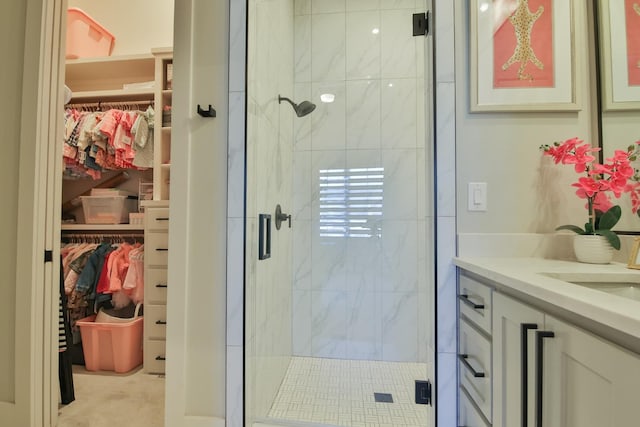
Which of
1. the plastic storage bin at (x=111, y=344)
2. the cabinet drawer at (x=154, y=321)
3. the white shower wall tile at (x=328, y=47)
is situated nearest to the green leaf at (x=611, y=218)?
the white shower wall tile at (x=328, y=47)

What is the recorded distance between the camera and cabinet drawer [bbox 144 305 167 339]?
2123 millimetres

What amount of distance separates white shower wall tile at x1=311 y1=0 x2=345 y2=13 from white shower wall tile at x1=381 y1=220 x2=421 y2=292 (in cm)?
170

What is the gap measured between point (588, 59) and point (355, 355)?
2.20 meters

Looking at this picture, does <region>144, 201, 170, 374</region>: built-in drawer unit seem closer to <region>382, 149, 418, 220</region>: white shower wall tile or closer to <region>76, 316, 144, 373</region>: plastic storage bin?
<region>76, 316, 144, 373</region>: plastic storage bin

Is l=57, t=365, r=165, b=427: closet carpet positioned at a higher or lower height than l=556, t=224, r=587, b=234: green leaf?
lower

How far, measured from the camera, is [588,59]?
4.25ft

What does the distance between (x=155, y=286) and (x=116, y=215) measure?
77 centimetres

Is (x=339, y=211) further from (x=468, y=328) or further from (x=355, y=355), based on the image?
(x=468, y=328)

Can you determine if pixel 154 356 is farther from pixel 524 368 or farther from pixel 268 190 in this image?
pixel 524 368

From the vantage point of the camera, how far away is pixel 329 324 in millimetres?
2379

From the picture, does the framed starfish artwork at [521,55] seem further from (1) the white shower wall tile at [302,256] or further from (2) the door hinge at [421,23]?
(1) the white shower wall tile at [302,256]

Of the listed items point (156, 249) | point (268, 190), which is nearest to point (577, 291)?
point (268, 190)

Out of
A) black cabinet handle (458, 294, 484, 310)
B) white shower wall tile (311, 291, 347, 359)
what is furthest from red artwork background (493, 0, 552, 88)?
white shower wall tile (311, 291, 347, 359)

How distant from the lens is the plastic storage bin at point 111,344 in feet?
7.07
